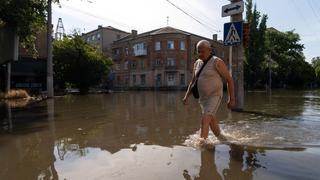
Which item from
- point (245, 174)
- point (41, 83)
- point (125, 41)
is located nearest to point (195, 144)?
point (245, 174)

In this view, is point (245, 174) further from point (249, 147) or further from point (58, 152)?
point (58, 152)

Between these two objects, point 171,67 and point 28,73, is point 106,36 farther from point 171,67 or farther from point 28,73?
point 28,73

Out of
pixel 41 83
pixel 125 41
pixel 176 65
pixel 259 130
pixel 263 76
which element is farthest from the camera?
pixel 125 41

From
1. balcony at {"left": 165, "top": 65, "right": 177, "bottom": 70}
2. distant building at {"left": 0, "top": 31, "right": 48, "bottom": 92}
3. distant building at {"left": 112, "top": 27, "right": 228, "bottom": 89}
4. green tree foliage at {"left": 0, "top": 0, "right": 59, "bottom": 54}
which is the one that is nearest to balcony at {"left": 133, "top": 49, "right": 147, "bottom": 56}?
distant building at {"left": 112, "top": 27, "right": 228, "bottom": 89}

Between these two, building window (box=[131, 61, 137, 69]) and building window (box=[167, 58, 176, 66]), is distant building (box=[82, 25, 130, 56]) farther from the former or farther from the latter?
building window (box=[167, 58, 176, 66])

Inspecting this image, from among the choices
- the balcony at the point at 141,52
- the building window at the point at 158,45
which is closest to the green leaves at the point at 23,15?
the building window at the point at 158,45

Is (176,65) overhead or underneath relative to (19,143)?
overhead

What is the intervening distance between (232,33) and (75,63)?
26.5m

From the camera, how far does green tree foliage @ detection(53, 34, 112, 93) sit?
124 ft

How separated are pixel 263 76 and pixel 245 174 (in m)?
58.6

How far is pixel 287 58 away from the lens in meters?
75.1

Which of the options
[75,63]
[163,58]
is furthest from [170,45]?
[75,63]

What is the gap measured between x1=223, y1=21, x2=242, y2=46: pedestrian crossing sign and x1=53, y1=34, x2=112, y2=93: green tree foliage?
2615 centimetres

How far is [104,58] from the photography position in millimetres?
41219
